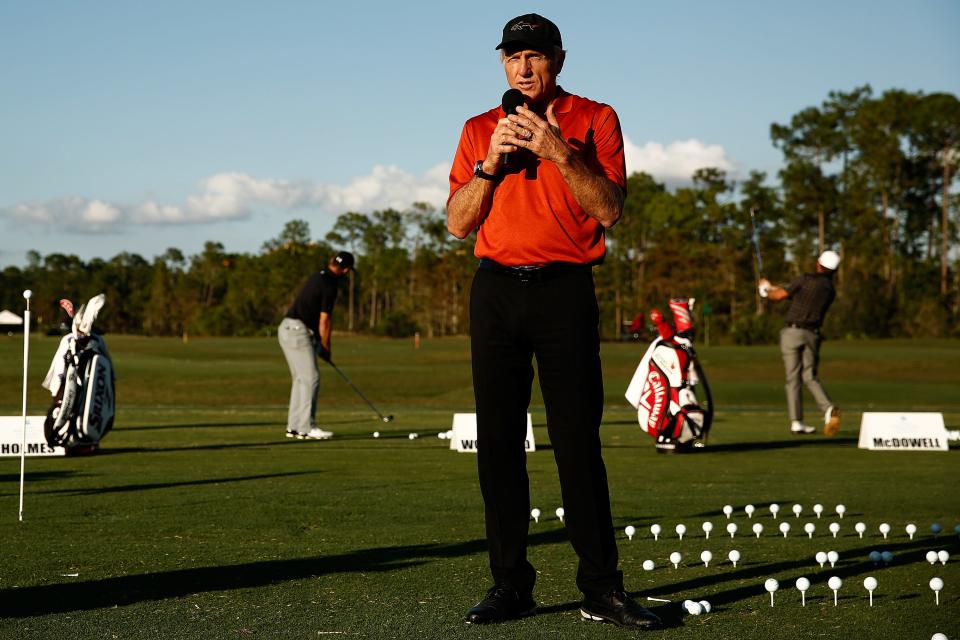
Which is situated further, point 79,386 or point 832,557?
point 79,386

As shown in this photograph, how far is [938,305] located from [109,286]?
399 feet

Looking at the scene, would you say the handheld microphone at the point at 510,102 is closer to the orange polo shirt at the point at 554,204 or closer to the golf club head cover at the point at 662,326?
the orange polo shirt at the point at 554,204

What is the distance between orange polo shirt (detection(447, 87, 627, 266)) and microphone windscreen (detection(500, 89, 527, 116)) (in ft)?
0.66

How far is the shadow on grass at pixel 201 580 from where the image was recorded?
19.0 ft

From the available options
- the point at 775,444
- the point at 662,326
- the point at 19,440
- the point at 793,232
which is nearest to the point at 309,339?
the point at 19,440

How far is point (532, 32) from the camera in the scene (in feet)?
17.8

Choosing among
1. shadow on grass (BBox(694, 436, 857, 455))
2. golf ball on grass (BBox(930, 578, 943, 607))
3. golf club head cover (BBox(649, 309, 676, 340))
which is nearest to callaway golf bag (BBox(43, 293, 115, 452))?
golf club head cover (BBox(649, 309, 676, 340))

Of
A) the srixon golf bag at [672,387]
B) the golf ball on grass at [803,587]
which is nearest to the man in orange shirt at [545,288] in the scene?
the golf ball on grass at [803,587]

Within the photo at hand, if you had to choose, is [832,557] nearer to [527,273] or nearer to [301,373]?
[527,273]

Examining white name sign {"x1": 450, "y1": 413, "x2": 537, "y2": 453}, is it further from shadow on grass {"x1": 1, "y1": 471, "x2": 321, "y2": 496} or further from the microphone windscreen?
the microphone windscreen

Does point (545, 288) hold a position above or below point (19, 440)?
above

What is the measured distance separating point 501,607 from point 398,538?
2.64m

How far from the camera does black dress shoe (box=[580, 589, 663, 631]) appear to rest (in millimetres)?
5316

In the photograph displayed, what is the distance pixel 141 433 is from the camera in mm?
18562
